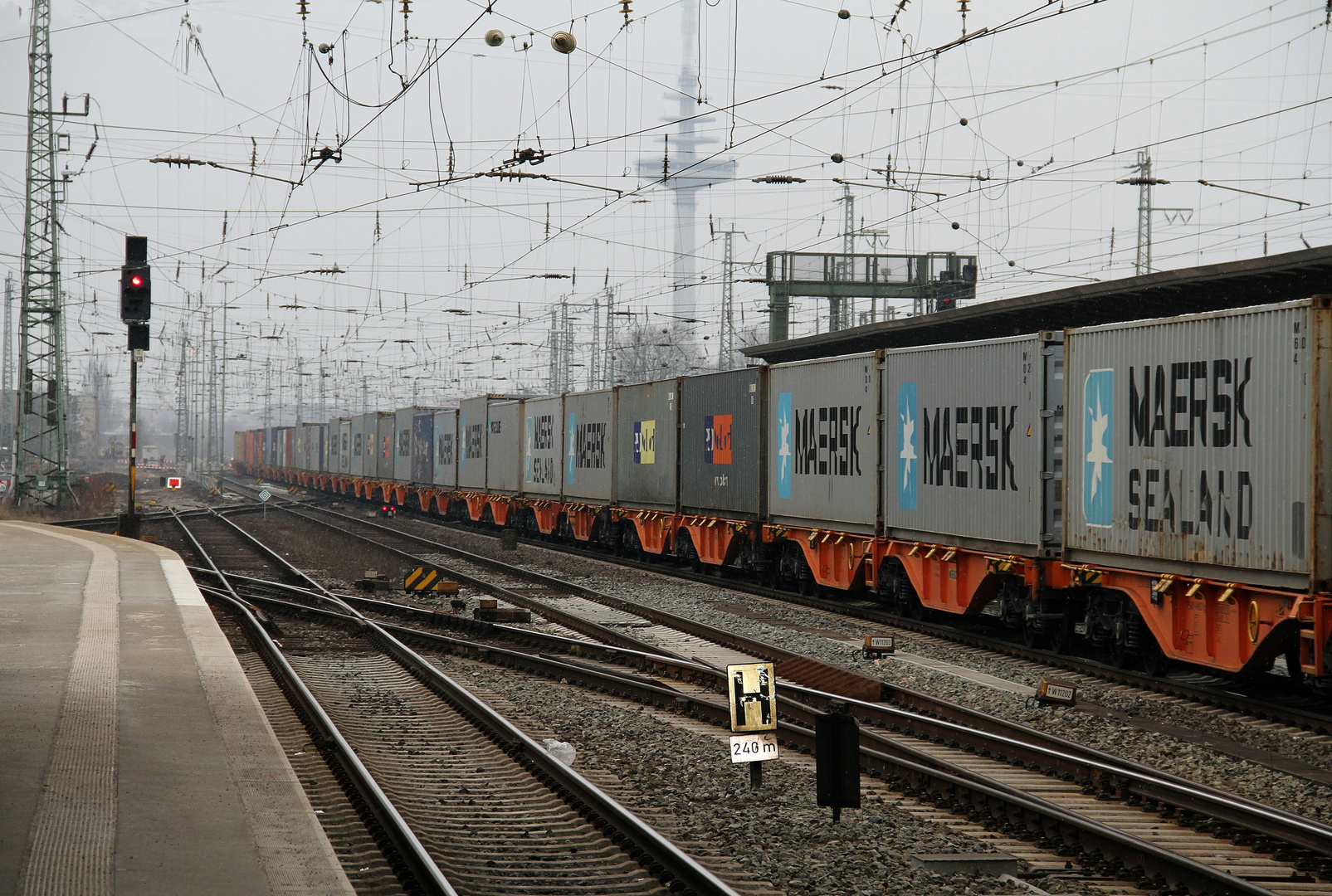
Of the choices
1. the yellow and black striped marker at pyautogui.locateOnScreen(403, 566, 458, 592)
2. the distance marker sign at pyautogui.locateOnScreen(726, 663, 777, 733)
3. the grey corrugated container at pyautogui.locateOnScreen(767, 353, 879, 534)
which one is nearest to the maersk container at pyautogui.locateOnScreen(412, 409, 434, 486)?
the yellow and black striped marker at pyautogui.locateOnScreen(403, 566, 458, 592)

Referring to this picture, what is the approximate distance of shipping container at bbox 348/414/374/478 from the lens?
49844mm

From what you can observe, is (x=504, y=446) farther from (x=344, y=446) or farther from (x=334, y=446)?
(x=334, y=446)

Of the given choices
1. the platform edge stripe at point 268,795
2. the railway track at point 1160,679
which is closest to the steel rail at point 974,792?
the railway track at point 1160,679

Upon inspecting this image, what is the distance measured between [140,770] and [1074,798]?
577 centimetres

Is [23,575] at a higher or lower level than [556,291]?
lower

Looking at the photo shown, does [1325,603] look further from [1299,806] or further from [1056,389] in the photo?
[1056,389]

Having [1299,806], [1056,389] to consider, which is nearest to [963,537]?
[1056,389]

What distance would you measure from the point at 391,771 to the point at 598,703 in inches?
110

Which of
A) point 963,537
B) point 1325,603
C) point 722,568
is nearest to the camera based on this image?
point 1325,603

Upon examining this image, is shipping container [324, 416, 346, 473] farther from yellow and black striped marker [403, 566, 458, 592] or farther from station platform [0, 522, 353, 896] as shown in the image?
station platform [0, 522, 353, 896]

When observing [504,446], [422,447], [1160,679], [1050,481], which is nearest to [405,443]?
[422,447]

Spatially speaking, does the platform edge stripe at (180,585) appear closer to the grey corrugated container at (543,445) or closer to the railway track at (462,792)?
the railway track at (462,792)

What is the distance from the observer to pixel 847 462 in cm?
1736

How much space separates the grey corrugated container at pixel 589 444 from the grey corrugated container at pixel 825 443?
7397mm
